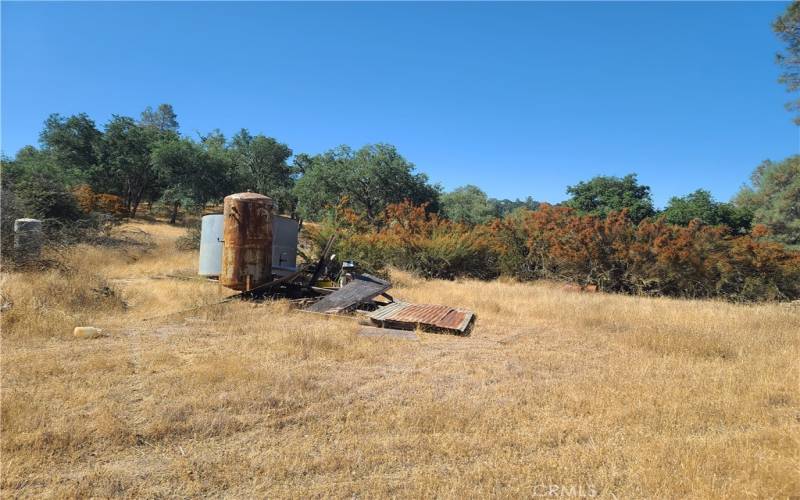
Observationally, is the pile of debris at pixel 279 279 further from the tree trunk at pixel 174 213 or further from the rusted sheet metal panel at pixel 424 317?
the tree trunk at pixel 174 213

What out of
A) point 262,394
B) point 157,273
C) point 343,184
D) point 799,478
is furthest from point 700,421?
point 343,184

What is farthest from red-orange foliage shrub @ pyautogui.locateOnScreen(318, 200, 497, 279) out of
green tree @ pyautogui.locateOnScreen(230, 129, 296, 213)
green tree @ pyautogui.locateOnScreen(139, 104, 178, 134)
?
green tree @ pyautogui.locateOnScreen(139, 104, 178, 134)

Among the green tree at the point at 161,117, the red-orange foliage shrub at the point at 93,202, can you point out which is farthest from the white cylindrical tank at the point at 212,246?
the green tree at the point at 161,117

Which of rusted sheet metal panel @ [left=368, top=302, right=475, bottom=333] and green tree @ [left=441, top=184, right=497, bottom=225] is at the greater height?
green tree @ [left=441, top=184, right=497, bottom=225]

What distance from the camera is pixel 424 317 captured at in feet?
25.5

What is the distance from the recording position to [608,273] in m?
14.0

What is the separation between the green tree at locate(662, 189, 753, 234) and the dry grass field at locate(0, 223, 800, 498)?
78.4 ft

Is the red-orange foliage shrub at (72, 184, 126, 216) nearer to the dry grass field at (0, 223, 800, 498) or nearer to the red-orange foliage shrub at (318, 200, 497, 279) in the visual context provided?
the red-orange foliage shrub at (318, 200, 497, 279)

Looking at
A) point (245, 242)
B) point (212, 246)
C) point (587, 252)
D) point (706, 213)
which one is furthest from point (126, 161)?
point (706, 213)

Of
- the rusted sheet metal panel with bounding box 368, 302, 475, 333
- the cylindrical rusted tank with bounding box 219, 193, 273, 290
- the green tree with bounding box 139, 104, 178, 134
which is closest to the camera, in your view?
the rusted sheet metal panel with bounding box 368, 302, 475, 333

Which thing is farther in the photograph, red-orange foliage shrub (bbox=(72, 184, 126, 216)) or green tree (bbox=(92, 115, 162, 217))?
green tree (bbox=(92, 115, 162, 217))

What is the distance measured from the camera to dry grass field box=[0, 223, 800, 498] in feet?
8.89

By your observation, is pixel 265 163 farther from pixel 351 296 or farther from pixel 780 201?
pixel 780 201

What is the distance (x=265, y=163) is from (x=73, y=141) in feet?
45.1
